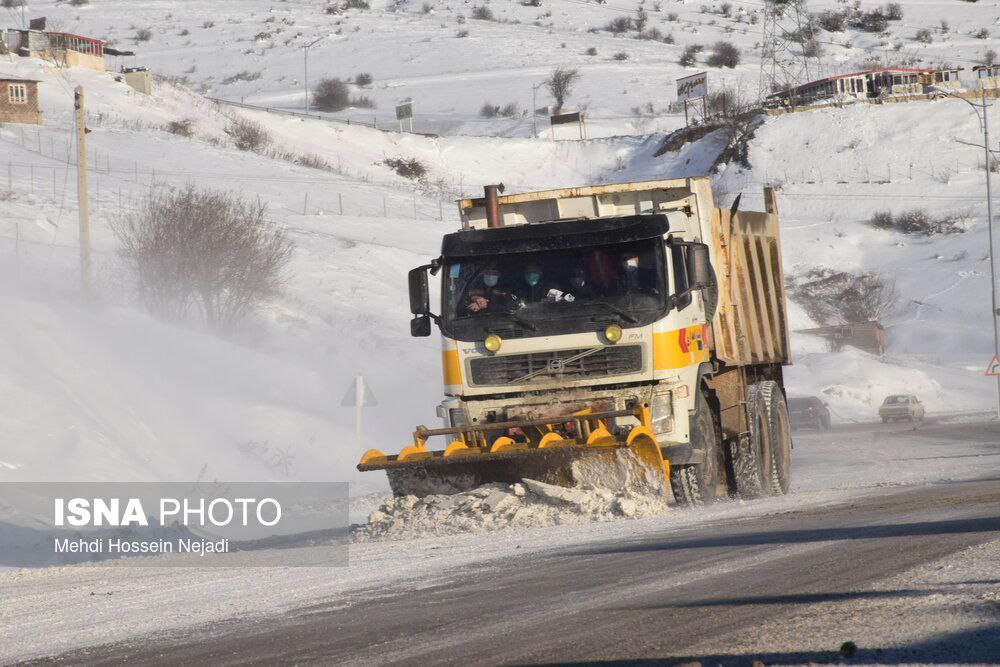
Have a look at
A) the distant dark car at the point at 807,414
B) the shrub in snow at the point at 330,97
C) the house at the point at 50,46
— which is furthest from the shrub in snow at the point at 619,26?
the distant dark car at the point at 807,414

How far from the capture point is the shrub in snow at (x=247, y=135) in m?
71.0

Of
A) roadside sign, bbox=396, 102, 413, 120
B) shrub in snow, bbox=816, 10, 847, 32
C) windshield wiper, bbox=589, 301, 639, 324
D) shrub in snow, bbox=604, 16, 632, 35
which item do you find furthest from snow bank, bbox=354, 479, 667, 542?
shrub in snow, bbox=816, 10, 847, 32

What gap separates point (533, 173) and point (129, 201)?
35.6 meters

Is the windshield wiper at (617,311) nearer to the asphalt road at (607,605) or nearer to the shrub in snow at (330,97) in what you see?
the asphalt road at (607,605)

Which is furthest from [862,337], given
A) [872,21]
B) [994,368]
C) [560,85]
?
[872,21]

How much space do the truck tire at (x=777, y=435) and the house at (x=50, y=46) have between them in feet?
216

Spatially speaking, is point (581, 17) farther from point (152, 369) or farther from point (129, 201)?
point (152, 369)

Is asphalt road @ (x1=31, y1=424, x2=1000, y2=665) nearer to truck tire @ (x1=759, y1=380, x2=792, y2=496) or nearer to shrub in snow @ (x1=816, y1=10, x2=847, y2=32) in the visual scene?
truck tire @ (x1=759, y1=380, x2=792, y2=496)

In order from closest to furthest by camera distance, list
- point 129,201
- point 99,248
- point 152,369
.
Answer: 1. point 152,369
2. point 99,248
3. point 129,201

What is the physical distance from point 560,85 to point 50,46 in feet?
134

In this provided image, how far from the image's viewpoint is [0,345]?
2280 centimetres

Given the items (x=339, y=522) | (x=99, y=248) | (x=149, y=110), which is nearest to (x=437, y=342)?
(x=99, y=248)

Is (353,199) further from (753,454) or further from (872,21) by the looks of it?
(872,21)

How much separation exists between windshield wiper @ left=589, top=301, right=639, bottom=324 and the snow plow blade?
88 centimetres
